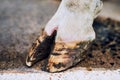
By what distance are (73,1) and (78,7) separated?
0.15ft

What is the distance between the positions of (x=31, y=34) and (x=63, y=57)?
0.55 meters

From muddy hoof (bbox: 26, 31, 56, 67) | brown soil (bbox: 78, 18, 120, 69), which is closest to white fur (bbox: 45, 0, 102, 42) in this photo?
muddy hoof (bbox: 26, 31, 56, 67)

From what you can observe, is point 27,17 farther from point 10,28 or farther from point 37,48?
point 37,48

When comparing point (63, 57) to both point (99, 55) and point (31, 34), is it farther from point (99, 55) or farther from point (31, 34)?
point (31, 34)

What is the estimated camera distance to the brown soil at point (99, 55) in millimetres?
1824

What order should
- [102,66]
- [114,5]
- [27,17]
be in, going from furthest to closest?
[114,5], [27,17], [102,66]

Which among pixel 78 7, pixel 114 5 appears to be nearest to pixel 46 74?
pixel 78 7

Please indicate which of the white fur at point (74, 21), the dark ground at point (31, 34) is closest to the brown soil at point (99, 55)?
the dark ground at point (31, 34)

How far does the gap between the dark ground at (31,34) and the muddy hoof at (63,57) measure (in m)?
0.08

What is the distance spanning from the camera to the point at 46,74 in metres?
1.72

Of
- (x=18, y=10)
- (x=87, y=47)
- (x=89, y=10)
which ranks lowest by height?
(x=18, y=10)

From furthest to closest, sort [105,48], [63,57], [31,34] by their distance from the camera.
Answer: [31,34] < [105,48] < [63,57]


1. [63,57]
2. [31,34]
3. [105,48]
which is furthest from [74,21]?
[31,34]

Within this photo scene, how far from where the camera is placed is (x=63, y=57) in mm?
1732
